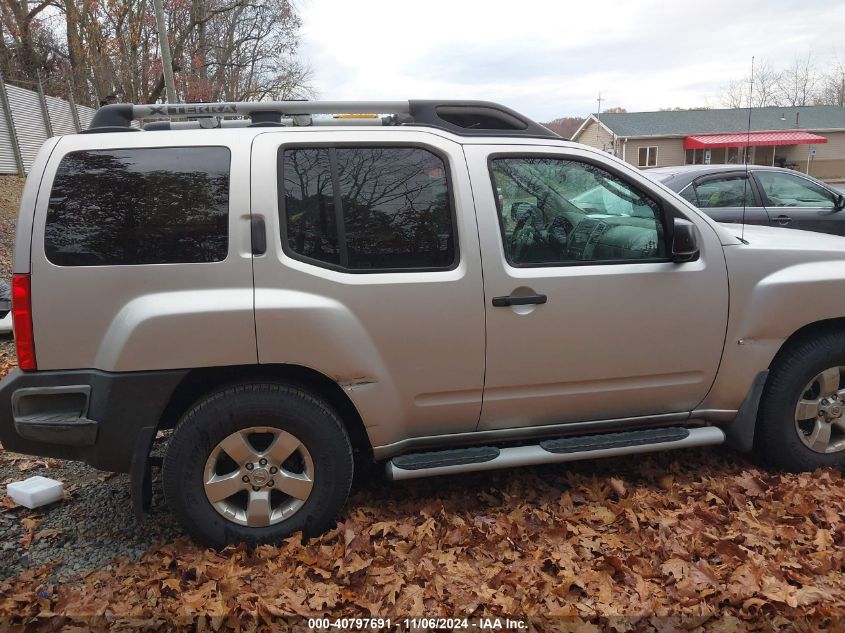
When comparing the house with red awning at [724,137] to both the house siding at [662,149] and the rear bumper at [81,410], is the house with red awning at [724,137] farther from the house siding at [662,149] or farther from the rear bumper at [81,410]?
the rear bumper at [81,410]

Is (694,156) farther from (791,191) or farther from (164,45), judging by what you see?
(164,45)

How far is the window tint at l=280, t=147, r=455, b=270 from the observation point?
2.84 meters

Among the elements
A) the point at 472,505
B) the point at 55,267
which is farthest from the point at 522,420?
the point at 55,267

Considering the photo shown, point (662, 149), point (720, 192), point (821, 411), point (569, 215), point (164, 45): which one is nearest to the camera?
point (569, 215)

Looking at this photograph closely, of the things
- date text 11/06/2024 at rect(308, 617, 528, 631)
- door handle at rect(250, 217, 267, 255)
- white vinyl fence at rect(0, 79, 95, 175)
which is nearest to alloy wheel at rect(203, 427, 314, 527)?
date text 11/06/2024 at rect(308, 617, 528, 631)

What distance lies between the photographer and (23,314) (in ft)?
8.45

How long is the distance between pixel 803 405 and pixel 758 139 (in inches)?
1626

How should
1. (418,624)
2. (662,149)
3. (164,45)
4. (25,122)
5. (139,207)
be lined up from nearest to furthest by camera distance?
(418,624)
(139,207)
(164,45)
(25,122)
(662,149)

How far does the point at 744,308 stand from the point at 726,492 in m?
0.99

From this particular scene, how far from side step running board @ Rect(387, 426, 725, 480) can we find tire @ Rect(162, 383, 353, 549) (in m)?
0.33

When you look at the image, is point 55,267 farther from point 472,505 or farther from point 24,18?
point 24,18

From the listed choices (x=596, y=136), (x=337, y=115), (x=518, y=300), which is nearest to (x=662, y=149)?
(x=596, y=136)

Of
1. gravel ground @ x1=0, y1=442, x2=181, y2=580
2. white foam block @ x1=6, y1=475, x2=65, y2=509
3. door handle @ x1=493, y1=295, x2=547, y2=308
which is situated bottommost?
gravel ground @ x1=0, y1=442, x2=181, y2=580

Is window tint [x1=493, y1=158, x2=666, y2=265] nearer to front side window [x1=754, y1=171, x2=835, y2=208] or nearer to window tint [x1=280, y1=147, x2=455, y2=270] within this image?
window tint [x1=280, y1=147, x2=455, y2=270]
